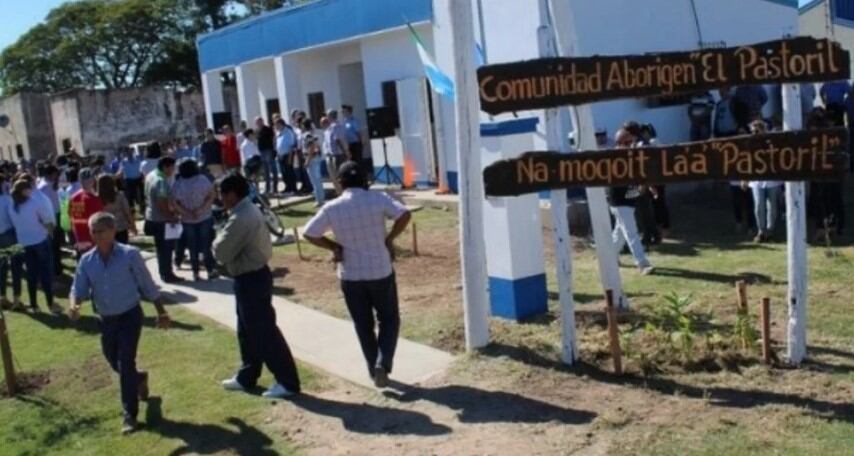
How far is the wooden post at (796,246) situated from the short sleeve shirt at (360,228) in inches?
111

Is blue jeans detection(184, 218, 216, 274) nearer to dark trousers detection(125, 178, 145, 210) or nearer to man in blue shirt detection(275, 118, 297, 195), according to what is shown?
man in blue shirt detection(275, 118, 297, 195)

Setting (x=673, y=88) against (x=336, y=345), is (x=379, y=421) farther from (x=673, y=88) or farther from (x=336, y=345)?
(x=673, y=88)

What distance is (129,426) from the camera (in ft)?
22.6

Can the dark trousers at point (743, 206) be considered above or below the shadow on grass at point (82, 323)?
above

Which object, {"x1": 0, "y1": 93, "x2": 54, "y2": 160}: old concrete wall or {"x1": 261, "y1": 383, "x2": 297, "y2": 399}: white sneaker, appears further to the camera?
{"x1": 0, "y1": 93, "x2": 54, "y2": 160}: old concrete wall

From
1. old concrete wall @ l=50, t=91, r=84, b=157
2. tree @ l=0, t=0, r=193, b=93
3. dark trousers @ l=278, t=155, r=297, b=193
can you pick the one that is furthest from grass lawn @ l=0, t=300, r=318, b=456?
tree @ l=0, t=0, r=193, b=93

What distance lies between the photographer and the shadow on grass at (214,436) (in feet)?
20.8

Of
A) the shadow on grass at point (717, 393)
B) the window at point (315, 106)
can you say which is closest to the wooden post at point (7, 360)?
the shadow on grass at point (717, 393)

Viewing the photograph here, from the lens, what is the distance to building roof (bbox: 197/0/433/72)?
1856cm

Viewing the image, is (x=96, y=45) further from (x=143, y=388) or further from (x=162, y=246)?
(x=143, y=388)

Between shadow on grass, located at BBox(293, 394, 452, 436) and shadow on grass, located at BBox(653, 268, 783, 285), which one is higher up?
shadow on grass, located at BBox(653, 268, 783, 285)

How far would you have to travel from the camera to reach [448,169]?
58.2 feet

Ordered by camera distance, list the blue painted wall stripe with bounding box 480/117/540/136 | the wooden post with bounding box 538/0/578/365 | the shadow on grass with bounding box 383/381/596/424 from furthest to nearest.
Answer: the blue painted wall stripe with bounding box 480/117/540/136, the wooden post with bounding box 538/0/578/365, the shadow on grass with bounding box 383/381/596/424

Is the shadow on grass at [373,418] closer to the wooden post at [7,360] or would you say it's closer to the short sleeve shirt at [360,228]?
the short sleeve shirt at [360,228]
